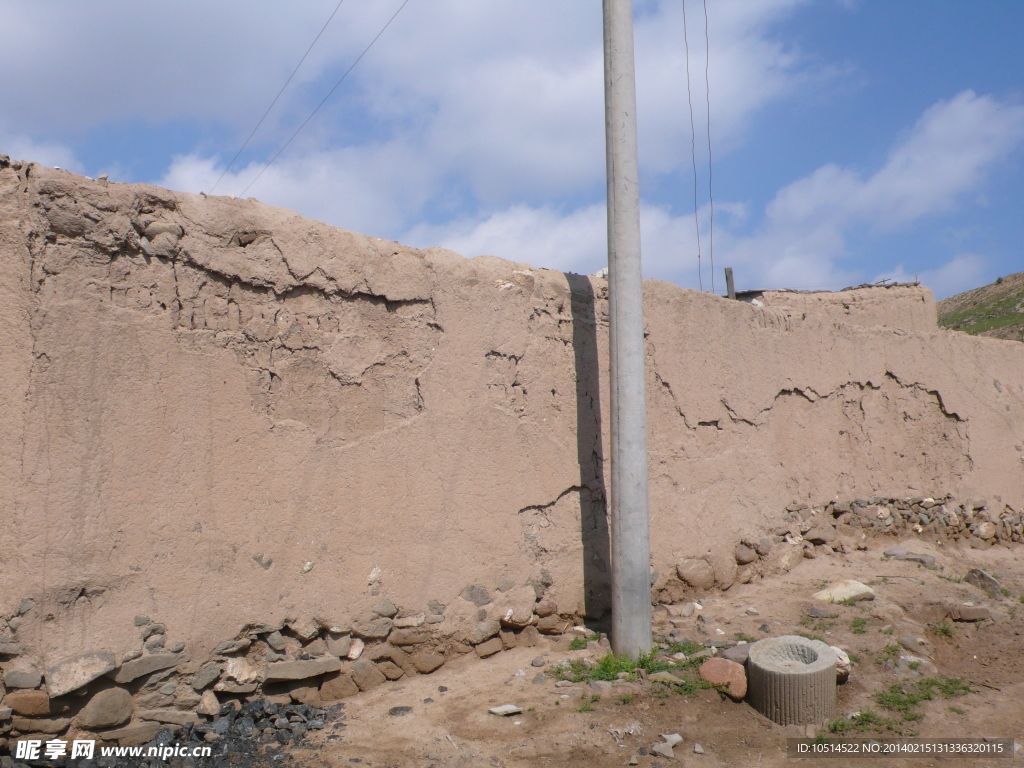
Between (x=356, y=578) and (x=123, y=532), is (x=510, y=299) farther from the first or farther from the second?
(x=123, y=532)

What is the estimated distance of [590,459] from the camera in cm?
425

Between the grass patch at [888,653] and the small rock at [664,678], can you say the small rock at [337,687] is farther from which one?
the grass patch at [888,653]

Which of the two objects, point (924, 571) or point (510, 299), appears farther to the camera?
point (924, 571)

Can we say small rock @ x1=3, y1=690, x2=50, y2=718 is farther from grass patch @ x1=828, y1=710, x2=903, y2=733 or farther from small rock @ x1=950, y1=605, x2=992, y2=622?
small rock @ x1=950, y1=605, x2=992, y2=622

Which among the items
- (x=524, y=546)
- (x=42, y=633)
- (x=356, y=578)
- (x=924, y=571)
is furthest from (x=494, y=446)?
(x=924, y=571)

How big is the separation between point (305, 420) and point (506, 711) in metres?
1.47

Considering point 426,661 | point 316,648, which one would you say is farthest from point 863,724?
point 316,648

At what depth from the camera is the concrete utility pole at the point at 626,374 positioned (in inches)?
149

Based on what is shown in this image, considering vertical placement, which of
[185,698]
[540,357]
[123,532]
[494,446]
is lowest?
[185,698]

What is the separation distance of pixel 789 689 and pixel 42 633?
9.26 ft

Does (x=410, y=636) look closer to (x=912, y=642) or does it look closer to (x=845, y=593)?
(x=912, y=642)

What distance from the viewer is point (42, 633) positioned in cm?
276

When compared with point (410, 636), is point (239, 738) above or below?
below

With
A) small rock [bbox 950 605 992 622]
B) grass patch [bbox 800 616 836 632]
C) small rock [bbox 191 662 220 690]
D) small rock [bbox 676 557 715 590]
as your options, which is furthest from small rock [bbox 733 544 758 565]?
Result: small rock [bbox 191 662 220 690]
